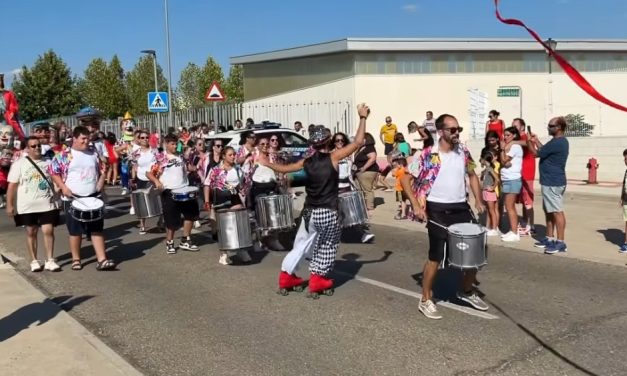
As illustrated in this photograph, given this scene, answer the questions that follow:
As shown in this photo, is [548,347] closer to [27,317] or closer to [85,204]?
[27,317]

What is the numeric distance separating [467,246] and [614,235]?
5.54m

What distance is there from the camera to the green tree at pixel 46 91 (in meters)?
56.1

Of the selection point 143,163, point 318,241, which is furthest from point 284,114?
point 318,241

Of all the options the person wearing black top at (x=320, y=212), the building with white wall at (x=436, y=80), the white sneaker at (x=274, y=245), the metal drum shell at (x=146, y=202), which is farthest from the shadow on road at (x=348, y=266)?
the building with white wall at (x=436, y=80)

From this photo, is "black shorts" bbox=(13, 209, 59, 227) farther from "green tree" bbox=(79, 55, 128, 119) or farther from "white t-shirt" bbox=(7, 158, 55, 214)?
"green tree" bbox=(79, 55, 128, 119)

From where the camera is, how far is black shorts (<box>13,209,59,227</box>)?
27.9 feet

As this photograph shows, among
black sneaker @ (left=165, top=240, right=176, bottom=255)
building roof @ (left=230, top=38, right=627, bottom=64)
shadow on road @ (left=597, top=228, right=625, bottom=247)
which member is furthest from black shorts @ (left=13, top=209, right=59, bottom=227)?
building roof @ (left=230, top=38, right=627, bottom=64)

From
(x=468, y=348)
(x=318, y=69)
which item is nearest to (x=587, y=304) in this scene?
(x=468, y=348)

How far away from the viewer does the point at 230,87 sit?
169 feet

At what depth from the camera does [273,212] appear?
8.47 meters

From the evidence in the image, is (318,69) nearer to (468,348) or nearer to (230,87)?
(230,87)

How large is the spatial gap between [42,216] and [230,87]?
43.8m

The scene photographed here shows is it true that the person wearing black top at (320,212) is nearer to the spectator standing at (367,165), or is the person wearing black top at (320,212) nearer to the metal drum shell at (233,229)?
the metal drum shell at (233,229)

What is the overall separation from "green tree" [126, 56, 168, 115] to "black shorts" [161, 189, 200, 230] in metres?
44.0
